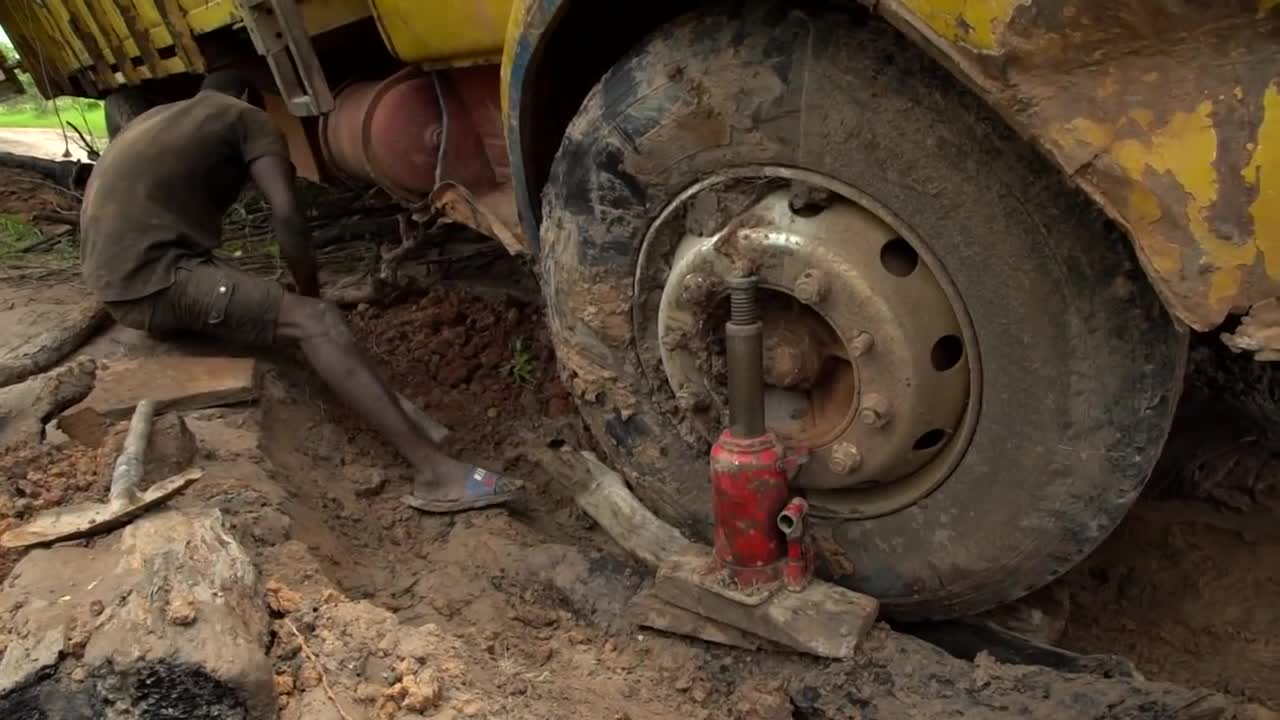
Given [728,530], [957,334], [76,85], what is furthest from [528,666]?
[76,85]

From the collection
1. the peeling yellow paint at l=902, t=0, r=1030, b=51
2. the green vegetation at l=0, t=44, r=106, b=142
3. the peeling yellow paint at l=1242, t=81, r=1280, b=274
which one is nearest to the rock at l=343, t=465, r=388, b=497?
the peeling yellow paint at l=902, t=0, r=1030, b=51

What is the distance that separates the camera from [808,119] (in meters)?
2.03

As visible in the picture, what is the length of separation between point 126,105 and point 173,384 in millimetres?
3736

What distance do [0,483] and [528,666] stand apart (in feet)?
5.43

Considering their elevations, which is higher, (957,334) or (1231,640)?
(957,334)

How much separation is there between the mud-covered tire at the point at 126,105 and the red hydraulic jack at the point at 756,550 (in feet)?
17.9

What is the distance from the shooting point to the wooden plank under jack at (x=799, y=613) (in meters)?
2.13

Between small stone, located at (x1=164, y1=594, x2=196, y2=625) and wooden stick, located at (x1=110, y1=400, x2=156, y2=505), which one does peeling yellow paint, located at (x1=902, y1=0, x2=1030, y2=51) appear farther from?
wooden stick, located at (x1=110, y1=400, x2=156, y2=505)

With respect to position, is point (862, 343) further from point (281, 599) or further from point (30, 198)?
point (30, 198)

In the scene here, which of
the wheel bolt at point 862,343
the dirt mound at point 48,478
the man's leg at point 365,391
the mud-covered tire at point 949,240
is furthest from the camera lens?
the man's leg at point 365,391

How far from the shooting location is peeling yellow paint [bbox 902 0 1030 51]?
1.56 metres

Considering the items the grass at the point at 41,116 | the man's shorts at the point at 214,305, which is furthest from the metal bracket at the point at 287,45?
the grass at the point at 41,116

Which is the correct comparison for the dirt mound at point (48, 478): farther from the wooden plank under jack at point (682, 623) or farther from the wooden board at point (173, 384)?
the wooden plank under jack at point (682, 623)

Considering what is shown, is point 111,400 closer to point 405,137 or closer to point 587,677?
point 405,137
